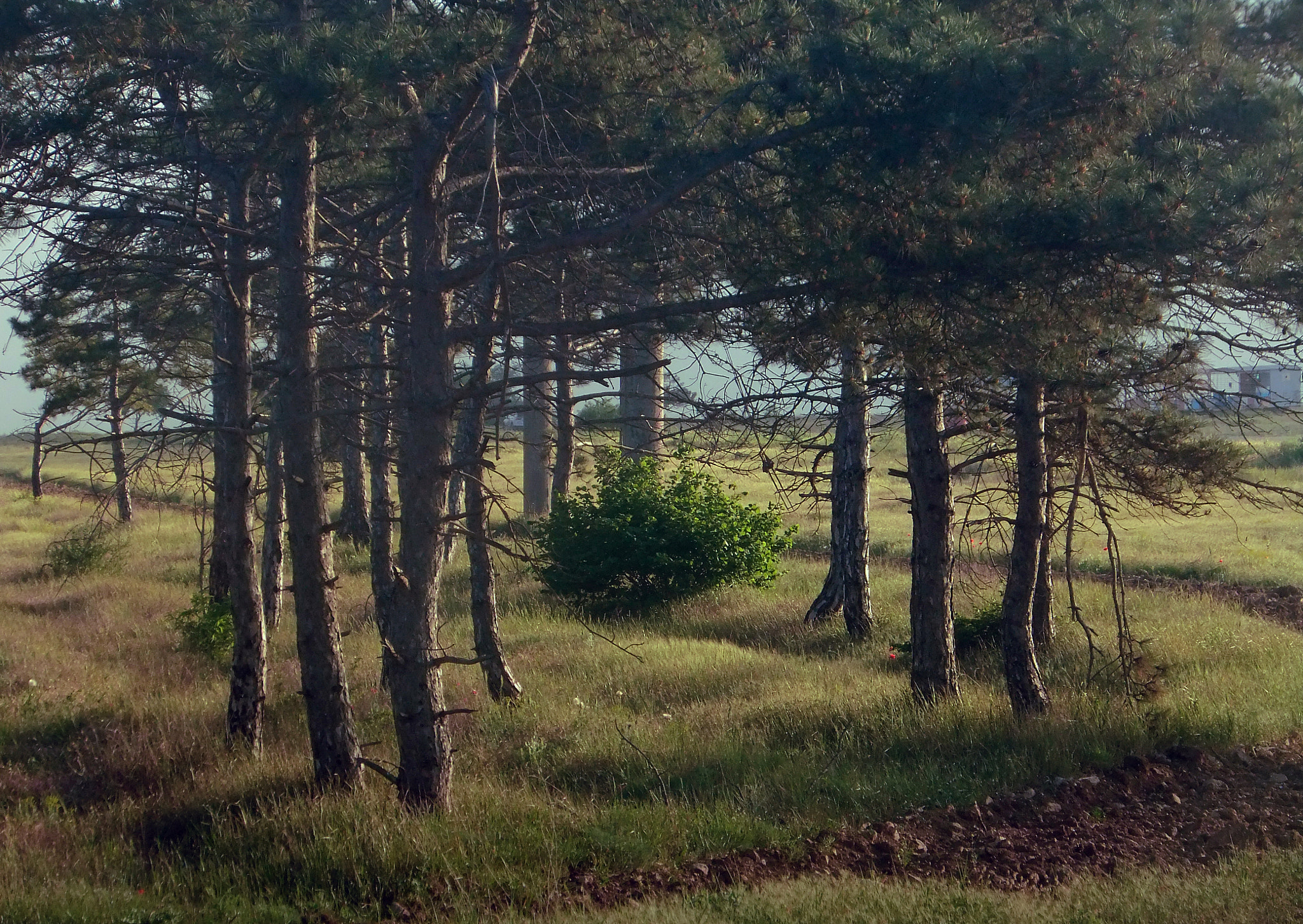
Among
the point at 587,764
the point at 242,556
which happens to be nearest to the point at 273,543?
the point at 242,556

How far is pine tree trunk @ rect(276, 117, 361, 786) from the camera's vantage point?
721cm

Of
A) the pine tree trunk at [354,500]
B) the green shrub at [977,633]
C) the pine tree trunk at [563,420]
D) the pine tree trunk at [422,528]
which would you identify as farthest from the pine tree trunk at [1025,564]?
the pine tree trunk at [354,500]

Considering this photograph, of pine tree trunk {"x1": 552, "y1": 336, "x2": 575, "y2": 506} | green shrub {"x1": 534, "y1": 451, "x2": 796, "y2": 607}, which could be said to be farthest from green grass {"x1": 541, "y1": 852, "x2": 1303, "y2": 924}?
green shrub {"x1": 534, "y1": 451, "x2": 796, "y2": 607}

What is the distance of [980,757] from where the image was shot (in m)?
7.73

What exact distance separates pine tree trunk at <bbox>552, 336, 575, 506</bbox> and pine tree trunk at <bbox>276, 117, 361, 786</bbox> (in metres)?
1.70

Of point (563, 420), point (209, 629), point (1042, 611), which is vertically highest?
Answer: point (563, 420)

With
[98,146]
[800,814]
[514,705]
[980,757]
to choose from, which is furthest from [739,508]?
[98,146]

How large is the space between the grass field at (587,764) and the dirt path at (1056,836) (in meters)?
0.23

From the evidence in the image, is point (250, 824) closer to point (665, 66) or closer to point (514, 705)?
point (514, 705)

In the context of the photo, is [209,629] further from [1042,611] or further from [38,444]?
[1042,611]

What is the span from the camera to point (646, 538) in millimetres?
14586

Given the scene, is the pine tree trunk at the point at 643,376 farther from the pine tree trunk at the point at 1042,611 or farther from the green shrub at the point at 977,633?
the pine tree trunk at the point at 1042,611

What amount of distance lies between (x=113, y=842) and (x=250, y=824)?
0.93 metres

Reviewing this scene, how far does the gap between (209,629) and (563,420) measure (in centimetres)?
680
